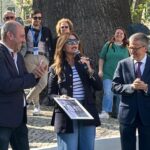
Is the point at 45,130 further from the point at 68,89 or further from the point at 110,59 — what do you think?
the point at 68,89

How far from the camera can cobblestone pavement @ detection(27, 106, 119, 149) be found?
8.21 metres

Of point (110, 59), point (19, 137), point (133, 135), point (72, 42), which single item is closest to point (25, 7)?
point (110, 59)

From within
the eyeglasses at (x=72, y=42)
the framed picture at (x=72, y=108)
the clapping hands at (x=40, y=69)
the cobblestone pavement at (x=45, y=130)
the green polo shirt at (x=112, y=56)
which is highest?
the eyeglasses at (x=72, y=42)

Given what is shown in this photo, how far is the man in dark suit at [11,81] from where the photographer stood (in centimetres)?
520

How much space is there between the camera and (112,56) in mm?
10133

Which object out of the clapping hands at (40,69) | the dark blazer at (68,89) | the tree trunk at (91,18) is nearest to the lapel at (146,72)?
the dark blazer at (68,89)

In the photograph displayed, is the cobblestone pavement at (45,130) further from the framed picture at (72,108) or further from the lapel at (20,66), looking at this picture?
the lapel at (20,66)

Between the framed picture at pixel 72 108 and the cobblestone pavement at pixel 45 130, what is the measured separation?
8.02 feet

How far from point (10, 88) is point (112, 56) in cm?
518

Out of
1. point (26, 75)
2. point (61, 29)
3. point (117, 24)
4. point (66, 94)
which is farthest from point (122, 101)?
point (117, 24)

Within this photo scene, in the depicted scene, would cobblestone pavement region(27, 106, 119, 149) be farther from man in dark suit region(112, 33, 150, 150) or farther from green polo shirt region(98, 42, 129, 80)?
man in dark suit region(112, 33, 150, 150)

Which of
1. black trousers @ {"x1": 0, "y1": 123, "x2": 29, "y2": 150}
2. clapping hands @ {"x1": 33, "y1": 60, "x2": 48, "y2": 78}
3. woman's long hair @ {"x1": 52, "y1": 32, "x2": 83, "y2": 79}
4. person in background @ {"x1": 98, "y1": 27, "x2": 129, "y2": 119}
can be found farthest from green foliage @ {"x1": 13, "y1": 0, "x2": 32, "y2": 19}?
clapping hands @ {"x1": 33, "y1": 60, "x2": 48, "y2": 78}

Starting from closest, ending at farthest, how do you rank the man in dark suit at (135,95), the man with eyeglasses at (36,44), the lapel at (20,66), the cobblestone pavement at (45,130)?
the lapel at (20,66), the man in dark suit at (135,95), the cobblestone pavement at (45,130), the man with eyeglasses at (36,44)

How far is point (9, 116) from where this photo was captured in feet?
17.4
